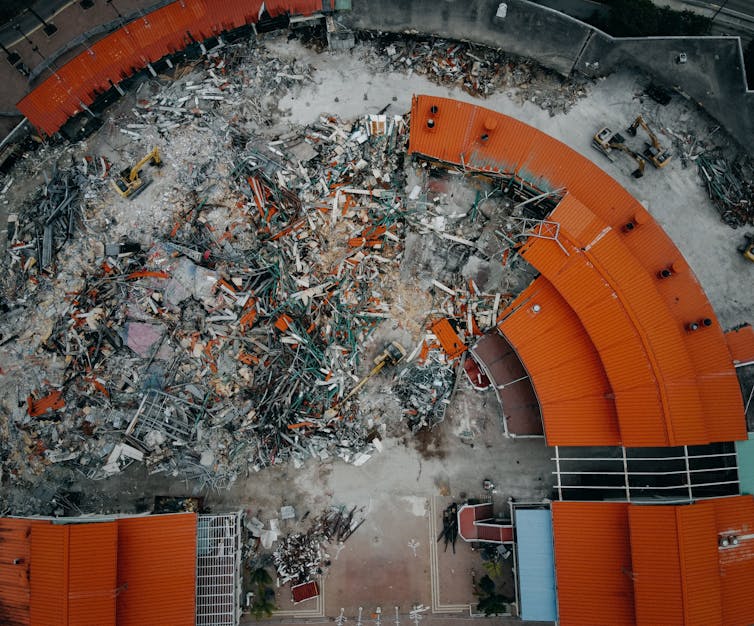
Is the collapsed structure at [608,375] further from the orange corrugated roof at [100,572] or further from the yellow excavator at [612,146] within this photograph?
the orange corrugated roof at [100,572]

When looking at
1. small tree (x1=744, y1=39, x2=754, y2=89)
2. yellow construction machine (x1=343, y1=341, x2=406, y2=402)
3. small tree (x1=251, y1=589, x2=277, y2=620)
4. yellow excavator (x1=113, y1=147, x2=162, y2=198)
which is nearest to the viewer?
small tree (x1=251, y1=589, x2=277, y2=620)

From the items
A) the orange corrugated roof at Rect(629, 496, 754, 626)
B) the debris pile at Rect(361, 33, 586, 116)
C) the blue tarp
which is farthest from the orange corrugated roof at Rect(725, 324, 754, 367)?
the debris pile at Rect(361, 33, 586, 116)

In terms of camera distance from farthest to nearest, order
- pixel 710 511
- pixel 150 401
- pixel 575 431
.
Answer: pixel 150 401
pixel 575 431
pixel 710 511

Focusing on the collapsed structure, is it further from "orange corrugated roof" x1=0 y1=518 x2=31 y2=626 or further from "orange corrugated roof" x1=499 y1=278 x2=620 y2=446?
"orange corrugated roof" x1=0 y1=518 x2=31 y2=626

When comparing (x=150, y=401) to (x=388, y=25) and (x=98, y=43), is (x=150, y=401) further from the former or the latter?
(x=388, y=25)

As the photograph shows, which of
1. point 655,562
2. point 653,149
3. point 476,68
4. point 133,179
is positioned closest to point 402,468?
point 655,562

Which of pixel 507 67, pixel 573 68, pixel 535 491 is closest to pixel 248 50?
pixel 507 67

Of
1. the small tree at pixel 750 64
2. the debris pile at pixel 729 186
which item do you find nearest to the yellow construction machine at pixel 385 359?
the debris pile at pixel 729 186
